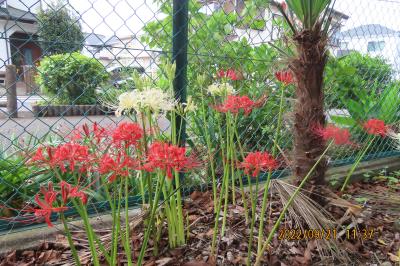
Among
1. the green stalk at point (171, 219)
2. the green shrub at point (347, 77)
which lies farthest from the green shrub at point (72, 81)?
the green shrub at point (347, 77)

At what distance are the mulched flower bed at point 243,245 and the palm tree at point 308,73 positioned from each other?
262 mm

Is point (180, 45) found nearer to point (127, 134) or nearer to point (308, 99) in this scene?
point (308, 99)

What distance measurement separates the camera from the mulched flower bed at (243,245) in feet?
4.17

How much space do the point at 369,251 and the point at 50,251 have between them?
4.55 ft

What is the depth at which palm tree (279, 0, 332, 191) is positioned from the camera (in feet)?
4.83

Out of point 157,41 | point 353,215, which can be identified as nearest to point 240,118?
point 157,41

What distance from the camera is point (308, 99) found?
157 cm

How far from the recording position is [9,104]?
6.72 ft

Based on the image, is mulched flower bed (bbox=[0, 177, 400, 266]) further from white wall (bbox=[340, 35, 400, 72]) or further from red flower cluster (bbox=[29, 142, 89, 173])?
white wall (bbox=[340, 35, 400, 72])

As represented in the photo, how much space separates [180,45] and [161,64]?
165mm

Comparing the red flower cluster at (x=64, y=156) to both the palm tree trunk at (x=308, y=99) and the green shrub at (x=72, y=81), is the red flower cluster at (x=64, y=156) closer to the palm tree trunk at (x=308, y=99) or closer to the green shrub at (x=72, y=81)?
the green shrub at (x=72, y=81)

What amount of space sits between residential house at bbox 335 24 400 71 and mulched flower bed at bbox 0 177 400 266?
158cm

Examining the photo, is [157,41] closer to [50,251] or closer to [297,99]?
[297,99]

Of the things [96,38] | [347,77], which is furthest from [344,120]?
[96,38]
